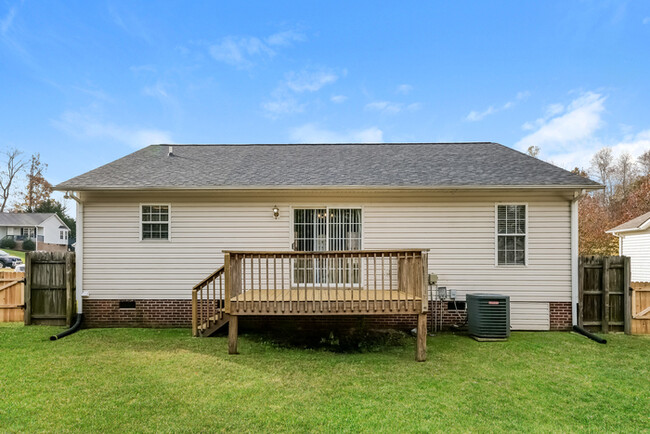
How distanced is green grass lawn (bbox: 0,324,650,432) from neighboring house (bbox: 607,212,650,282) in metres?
10.1

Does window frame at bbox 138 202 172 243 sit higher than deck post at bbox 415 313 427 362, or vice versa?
window frame at bbox 138 202 172 243

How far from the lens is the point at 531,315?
7156mm

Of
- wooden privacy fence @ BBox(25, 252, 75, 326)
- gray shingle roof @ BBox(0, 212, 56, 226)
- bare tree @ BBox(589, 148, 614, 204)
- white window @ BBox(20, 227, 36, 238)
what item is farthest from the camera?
white window @ BBox(20, 227, 36, 238)

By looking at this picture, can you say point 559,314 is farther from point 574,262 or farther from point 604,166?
point 604,166

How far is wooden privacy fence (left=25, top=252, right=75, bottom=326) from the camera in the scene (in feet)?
24.0

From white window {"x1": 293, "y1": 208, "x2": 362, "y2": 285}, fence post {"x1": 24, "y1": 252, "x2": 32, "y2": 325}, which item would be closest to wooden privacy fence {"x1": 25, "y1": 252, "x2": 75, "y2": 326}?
fence post {"x1": 24, "y1": 252, "x2": 32, "y2": 325}

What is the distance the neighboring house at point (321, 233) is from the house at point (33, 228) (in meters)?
36.9

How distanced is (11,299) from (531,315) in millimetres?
12104

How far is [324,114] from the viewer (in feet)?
60.4

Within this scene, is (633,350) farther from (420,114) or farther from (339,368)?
(420,114)

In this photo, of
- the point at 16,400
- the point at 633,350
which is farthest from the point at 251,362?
the point at 633,350

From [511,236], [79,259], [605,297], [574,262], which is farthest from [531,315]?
[79,259]

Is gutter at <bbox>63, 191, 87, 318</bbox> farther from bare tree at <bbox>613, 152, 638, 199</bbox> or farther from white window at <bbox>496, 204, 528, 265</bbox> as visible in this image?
bare tree at <bbox>613, 152, 638, 199</bbox>

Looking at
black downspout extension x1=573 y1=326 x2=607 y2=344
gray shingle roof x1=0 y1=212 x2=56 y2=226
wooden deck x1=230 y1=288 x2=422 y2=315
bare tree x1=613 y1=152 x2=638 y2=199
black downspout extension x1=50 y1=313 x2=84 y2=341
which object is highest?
bare tree x1=613 y1=152 x2=638 y2=199
